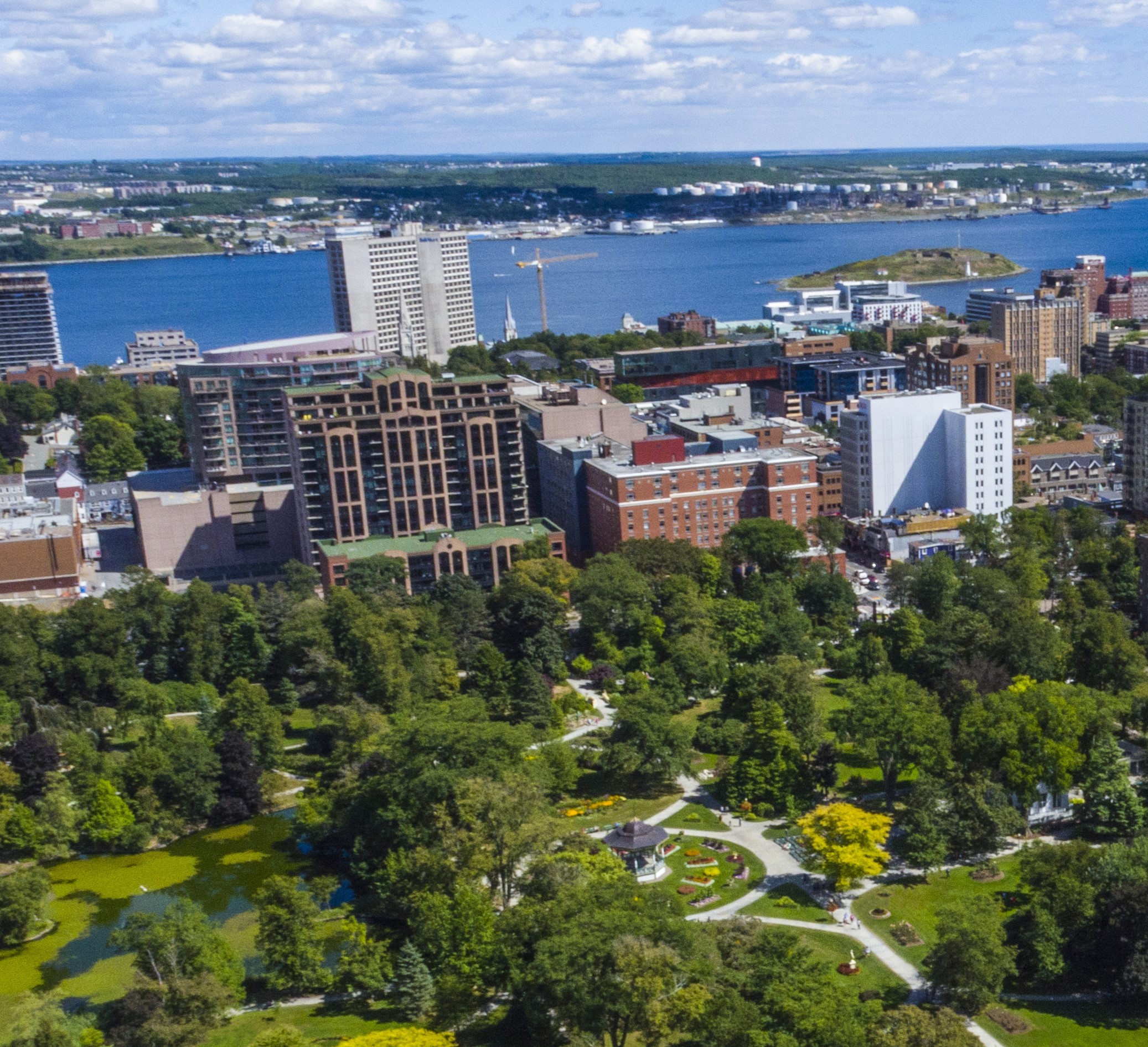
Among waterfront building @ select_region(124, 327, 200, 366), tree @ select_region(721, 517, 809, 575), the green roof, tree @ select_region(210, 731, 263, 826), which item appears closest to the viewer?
tree @ select_region(210, 731, 263, 826)

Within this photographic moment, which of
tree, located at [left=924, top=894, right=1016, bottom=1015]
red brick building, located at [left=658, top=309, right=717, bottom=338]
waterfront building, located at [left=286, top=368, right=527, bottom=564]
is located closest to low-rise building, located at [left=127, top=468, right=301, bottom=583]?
waterfront building, located at [left=286, top=368, right=527, bottom=564]

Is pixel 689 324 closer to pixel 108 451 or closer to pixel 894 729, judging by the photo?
pixel 108 451

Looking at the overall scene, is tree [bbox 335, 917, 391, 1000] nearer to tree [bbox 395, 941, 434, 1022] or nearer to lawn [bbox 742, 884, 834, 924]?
tree [bbox 395, 941, 434, 1022]

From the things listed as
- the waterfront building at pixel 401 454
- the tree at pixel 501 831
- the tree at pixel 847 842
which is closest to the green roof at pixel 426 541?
the waterfront building at pixel 401 454

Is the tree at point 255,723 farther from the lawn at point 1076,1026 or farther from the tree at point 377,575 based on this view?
the lawn at point 1076,1026

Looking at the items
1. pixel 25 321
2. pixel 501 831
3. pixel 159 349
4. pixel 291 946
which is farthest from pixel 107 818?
pixel 159 349

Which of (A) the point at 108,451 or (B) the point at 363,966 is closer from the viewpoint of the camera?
(B) the point at 363,966
